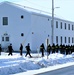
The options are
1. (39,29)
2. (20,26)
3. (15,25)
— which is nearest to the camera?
(20,26)

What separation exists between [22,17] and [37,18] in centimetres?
266

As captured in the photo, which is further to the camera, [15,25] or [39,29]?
[39,29]

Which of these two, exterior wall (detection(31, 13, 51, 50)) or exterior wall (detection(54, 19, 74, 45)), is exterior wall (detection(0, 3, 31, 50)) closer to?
exterior wall (detection(31, 13, 51, 50))

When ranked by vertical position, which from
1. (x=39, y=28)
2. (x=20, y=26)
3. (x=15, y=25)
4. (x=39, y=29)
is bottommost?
(x=39, y=29)

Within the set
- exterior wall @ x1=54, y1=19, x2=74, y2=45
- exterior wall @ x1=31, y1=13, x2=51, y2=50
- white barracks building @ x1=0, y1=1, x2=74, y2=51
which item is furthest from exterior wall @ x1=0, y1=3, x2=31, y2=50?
exterior wall @ x1=54, y1=19, x2=74, y2=45

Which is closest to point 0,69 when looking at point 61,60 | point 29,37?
point 61,60

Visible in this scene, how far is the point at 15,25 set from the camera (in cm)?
4925

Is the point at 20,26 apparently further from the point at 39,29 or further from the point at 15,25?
the point at 39,29

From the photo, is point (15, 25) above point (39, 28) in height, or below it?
above

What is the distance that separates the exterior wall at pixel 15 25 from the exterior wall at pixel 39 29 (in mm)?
1145

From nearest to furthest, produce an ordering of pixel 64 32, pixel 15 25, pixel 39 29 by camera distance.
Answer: pixel 15 25, pixel 39 29, pixel 64 32

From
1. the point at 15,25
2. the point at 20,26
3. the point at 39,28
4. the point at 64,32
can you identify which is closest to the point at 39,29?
the point at 39,28

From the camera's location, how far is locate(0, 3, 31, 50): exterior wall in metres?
48.1

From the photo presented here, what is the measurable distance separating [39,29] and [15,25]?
14.1 feet
